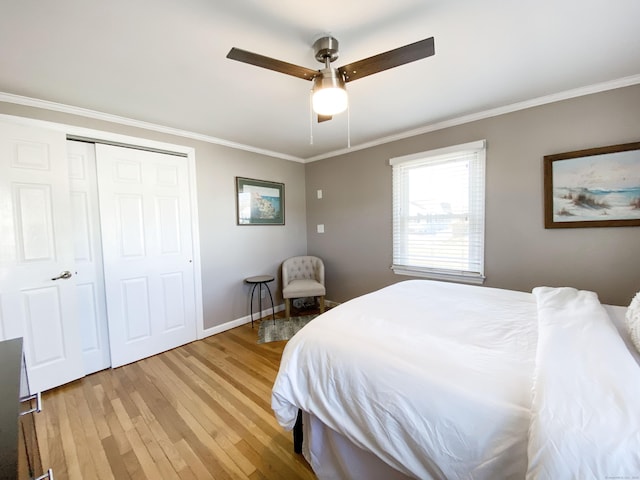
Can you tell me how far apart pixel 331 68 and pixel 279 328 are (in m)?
2.80

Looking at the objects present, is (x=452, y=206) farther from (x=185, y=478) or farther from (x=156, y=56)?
(x=185, y=478)

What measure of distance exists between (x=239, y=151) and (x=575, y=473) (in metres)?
3.66

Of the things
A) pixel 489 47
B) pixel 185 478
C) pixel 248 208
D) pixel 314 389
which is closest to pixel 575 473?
pixel 314 389

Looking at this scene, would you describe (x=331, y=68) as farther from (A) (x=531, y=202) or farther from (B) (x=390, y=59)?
(A) (x=531, y=202)

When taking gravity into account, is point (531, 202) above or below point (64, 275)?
above

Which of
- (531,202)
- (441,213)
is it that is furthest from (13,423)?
(531,202)

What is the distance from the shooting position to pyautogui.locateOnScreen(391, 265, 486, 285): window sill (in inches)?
108

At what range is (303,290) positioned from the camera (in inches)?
135

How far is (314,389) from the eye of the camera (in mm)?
1231

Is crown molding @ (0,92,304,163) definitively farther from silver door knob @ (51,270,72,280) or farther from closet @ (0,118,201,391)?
silver door knob @ (51,270,72,280)

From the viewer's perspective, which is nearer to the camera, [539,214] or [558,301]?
[558,301]

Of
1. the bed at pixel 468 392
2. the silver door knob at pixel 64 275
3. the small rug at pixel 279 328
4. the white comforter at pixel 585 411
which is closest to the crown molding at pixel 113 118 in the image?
the silver door knob at pixel 64 275

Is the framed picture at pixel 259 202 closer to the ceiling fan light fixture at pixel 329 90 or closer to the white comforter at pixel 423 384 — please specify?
the ceiling fan light fixture at pixel 329 90

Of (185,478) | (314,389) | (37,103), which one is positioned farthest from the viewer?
(37,103)
